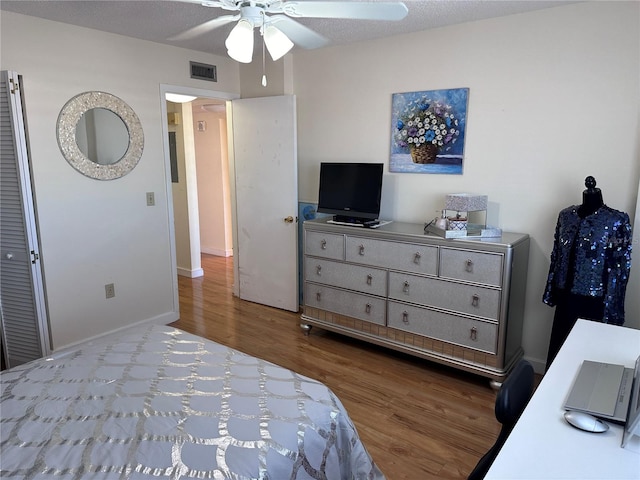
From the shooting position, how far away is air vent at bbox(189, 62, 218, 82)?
4.04 metres

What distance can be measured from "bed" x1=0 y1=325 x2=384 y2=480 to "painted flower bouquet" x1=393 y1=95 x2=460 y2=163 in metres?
2.20

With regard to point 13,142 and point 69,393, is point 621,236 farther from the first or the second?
point 13,142

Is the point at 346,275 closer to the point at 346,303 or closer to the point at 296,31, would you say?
the point at 346,303

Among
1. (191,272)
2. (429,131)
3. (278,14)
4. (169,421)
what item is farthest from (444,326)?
(191,272)

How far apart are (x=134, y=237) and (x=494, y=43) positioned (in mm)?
3172

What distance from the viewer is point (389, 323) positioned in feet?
10.8

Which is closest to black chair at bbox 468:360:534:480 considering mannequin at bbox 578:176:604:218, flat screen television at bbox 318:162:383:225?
mannequin at bbox 578:176:604:218

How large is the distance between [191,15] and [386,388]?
2.84 metres

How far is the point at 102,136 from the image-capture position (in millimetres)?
3436

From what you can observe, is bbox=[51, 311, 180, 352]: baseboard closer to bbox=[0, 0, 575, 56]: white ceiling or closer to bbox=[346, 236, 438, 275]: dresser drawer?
bbox=[346, 236, 438, 275]: dresser drawer

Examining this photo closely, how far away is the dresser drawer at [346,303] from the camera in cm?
336

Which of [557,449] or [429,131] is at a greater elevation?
[429,131]

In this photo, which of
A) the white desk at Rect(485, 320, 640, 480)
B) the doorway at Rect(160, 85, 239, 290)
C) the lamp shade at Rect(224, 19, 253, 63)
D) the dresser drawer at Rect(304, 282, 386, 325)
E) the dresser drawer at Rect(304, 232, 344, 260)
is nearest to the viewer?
the white desk at Rect(485, 320, 640, 480)

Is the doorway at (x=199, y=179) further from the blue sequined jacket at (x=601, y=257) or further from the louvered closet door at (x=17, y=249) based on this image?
the blue sequined jacket at (x=601, y=257)
